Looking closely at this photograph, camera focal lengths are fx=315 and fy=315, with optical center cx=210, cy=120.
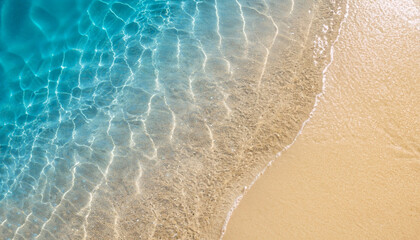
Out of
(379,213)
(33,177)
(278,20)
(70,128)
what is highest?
(278,20)

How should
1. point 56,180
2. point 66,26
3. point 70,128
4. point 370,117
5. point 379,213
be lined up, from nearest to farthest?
point 379,213
point 370,117
point 56,180
point 70,128
point 66,26

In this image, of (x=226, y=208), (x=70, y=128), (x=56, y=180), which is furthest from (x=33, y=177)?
(x=226, y=208)

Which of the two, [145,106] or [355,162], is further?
[145,106]

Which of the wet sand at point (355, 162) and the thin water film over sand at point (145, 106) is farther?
the thin water film over sand at point (145, 106)

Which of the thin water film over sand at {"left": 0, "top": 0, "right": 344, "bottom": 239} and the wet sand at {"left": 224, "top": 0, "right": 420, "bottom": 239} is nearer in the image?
the wet sand at {"left": 224, "top": 0, "right": 420, "bottom": 239}

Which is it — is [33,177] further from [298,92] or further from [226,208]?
[298,92]
